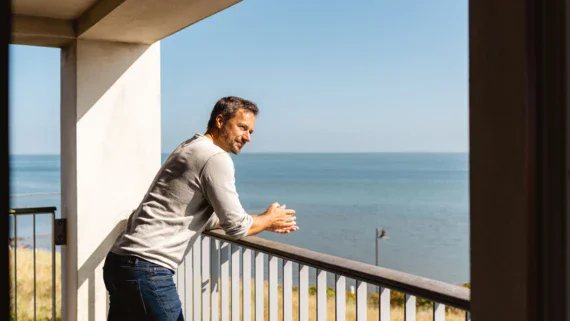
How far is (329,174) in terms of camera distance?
68.4 metres

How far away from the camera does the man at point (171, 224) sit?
92.9 inches

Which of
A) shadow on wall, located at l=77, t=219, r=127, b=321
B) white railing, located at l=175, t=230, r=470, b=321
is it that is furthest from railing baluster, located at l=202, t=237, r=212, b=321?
shadow on wall, located at l=77, t=219, r=127, b=321

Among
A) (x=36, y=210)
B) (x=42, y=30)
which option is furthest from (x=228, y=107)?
(x=36, y=210)

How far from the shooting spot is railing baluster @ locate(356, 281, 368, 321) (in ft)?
6.27

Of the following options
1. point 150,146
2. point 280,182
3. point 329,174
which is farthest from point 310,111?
point 150,146

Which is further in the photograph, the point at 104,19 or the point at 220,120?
the point at 104,19

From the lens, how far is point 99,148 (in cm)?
379

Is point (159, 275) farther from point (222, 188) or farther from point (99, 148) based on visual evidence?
point (99, 148)

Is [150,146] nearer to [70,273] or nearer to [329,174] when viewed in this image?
[70,273]

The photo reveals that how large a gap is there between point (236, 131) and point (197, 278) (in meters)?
1.00

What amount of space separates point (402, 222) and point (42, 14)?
141ft

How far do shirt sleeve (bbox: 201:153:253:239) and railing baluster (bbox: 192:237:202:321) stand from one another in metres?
0.89

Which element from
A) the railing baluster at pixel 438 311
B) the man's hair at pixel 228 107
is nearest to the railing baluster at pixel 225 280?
the man's hair at pixel 228 107

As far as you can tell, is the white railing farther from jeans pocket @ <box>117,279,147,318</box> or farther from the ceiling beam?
the ceiling beam
